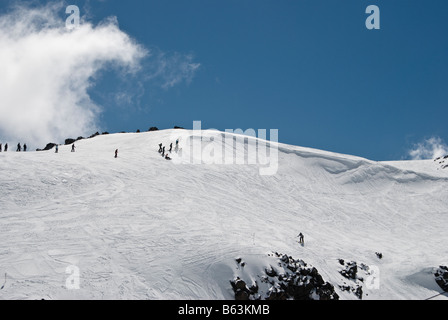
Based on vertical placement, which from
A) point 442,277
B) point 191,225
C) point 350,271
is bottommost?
point 442,277

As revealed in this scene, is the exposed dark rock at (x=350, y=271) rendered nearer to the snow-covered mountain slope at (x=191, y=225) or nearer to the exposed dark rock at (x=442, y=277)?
the snow-covered mountain slope at (x=191, y=225)

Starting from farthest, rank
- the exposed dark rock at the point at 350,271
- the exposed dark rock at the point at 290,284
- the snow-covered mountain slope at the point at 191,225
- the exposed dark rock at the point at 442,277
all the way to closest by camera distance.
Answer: the exposed dark rock at the point at 442,277 < the exposed dark rock at the point at 350,271 < the exposed dark rock at the point at 290,284 < the snow-covered mountain slope at the point at 191,225

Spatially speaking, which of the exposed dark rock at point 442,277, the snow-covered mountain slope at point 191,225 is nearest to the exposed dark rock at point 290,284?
the snow-covered mountain slope at point 191,225

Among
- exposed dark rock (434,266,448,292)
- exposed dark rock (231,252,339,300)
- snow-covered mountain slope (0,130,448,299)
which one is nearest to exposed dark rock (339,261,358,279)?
snow-covered mountain slope (0,130,448,299)

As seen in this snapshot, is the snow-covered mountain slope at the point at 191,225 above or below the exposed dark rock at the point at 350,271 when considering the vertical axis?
above

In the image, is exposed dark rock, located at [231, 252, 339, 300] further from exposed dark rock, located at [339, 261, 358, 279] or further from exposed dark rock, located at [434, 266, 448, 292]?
exposed dark rock, located at [434, 266, 448, 292]

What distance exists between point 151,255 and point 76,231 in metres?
5.13

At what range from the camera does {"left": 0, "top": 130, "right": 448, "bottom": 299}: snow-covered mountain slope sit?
63.4ft

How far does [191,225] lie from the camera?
26234 mm

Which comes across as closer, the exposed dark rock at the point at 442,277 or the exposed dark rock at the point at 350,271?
the exposed dark rock at the point at 350,271

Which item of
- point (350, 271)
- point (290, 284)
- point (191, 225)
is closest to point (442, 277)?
point (350, 271)

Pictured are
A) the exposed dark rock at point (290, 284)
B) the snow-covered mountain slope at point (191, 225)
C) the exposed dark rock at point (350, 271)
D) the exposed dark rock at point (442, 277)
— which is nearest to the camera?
the snow-covered mountain slope at point (191, 225)

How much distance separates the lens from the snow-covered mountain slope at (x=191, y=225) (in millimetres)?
19312

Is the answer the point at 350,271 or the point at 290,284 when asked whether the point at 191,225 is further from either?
the point at 350,271
